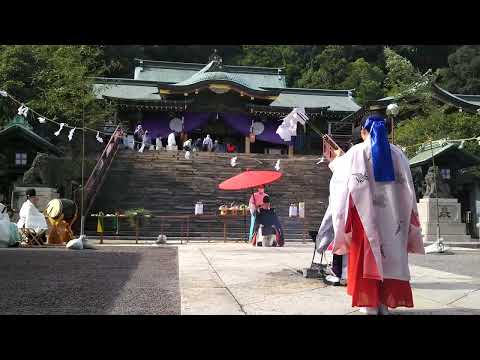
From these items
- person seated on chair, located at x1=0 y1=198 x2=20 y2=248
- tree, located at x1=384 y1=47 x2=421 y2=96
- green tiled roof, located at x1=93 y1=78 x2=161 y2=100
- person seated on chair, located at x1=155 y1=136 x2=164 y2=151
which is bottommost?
person seated on chair, located at x1=0 y1=198 x2=20 y2=248

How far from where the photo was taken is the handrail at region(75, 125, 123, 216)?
15.5m

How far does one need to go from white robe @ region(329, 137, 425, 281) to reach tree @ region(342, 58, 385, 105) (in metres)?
34.8

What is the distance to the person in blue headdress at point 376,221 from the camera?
3326 millimetres

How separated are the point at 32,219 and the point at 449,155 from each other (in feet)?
49.5

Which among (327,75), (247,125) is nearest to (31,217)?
(247,125)

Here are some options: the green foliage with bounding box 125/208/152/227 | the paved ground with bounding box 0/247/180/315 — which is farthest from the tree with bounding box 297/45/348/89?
the paved ground with bounding box 0/247/180/315

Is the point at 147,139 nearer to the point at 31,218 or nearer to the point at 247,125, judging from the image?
the point at 247,125

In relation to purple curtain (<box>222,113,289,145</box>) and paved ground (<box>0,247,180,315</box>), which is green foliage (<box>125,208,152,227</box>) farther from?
purple curtain (<box>222,113,289,145</box>)

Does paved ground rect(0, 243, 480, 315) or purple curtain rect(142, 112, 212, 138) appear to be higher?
purple curtain rect(142, 112, 212, 138)

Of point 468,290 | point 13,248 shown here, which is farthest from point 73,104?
point 468,290

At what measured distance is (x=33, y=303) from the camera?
12.6 feet
